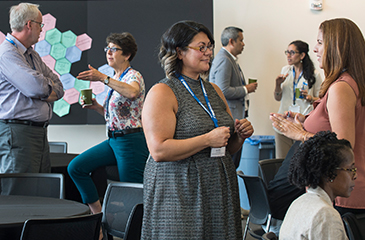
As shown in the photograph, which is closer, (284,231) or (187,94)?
(284,231)

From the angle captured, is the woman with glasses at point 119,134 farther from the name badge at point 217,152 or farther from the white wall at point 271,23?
the white wall at point 271,23

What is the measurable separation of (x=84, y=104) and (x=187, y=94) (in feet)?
4.52

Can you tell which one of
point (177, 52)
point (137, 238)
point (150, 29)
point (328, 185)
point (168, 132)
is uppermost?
point (150, 29)

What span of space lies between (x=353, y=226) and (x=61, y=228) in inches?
50.2

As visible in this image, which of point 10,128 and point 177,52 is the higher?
point 177,52

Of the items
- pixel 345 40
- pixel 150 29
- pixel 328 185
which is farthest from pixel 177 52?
pixel 150 29

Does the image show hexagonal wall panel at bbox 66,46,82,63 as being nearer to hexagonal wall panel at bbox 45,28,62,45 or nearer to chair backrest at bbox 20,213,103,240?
hexagonal wall panel at bbox 45,28,62,45

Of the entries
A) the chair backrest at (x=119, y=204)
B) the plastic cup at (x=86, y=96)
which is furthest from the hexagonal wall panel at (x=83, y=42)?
the chair backrest at (x=119, y=204)

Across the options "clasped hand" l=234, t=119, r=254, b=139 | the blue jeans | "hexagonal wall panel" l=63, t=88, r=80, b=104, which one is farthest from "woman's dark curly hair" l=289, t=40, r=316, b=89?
"hexagonal wall panel" l=63, t=88, r=80, b=104

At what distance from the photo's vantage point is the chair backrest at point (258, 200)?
2.28 meters

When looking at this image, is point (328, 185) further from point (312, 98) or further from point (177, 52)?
point (312, 98)

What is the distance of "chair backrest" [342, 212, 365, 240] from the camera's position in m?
1.57

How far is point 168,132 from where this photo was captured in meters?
1.65

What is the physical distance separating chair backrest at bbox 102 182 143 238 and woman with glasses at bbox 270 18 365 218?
92 cm
